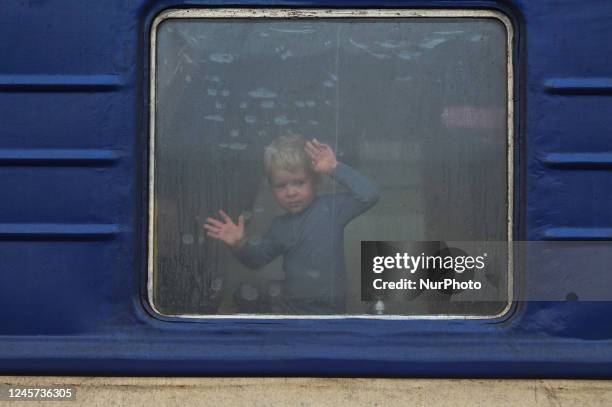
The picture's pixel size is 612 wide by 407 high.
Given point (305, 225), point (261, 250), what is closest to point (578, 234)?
point (305, 225)

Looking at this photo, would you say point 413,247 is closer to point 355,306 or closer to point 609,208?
point 355,306

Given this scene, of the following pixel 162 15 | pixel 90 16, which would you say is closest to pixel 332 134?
pixel 162 15

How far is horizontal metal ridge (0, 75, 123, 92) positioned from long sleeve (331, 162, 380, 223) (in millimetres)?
585

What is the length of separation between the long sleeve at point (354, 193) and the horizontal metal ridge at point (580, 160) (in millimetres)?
424

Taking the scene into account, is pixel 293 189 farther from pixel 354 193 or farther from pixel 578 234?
pixel 578 234

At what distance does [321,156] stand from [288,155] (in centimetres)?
8

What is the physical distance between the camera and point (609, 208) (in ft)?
7.24

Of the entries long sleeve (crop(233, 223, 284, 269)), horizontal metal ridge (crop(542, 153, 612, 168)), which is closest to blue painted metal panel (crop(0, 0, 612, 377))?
horizontal metal ridge (crop(542, 153, 612, 168))

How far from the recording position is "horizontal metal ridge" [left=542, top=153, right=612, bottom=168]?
86.9 inches

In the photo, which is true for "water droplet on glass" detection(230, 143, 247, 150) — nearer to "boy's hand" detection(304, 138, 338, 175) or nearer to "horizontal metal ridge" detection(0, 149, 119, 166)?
"boy's hand" detection(304, 138, 338, 175)

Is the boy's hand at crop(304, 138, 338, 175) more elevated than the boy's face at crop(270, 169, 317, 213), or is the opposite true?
the boy's hand at crop(304, 138, 338, 175)

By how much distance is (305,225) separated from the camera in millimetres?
2248

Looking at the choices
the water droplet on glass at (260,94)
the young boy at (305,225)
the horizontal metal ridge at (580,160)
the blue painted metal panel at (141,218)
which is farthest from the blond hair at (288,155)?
the horizontal metal ridge at (580,160)

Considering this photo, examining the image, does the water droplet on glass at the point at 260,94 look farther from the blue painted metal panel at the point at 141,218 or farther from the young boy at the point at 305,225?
the blue painted metal panel at the point at 141,218
